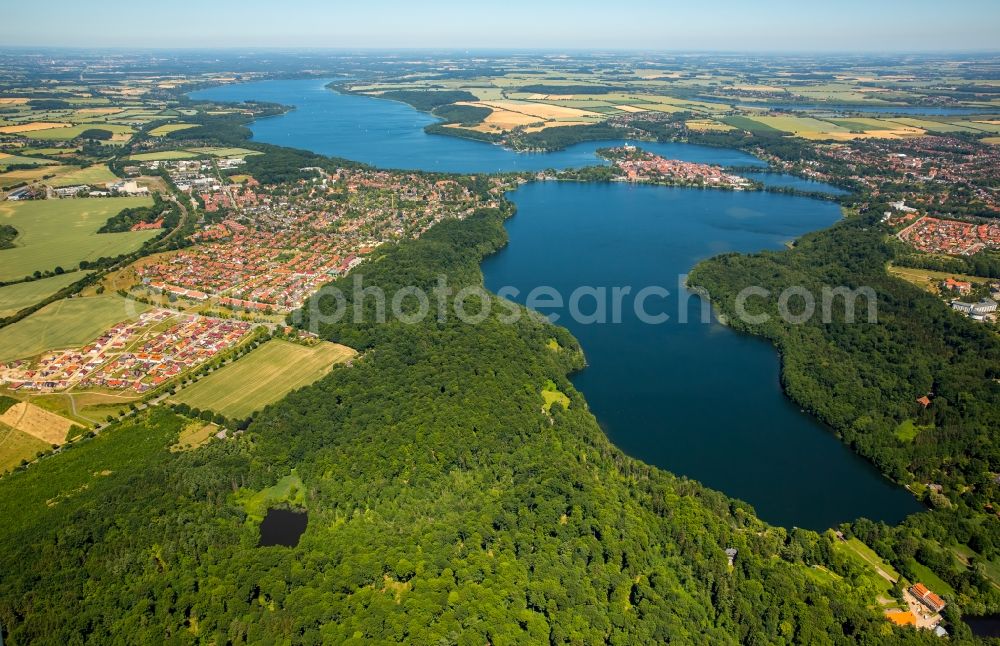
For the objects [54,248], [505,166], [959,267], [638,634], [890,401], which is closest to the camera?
[638,634]

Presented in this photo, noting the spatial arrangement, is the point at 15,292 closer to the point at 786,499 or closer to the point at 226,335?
the point at 226,335

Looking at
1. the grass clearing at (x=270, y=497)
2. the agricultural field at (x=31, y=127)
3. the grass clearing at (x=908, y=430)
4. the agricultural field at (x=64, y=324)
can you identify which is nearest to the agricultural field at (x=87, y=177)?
the agricultural field at (x=31, y=127)

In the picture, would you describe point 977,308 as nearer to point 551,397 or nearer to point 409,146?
point 551,397

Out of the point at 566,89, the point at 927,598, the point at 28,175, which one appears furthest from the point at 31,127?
the point at 927,598

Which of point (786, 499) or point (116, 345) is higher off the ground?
point (116, 345)

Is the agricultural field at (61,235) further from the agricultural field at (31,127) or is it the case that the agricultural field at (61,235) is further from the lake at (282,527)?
the agricultural field at (31,127)

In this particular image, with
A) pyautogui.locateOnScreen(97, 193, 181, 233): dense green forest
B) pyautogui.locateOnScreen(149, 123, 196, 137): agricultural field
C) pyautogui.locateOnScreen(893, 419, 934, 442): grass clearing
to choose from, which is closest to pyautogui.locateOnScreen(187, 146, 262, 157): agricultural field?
pyautogui.locateOnScreen(149, 123, 196, 137): agricultural field

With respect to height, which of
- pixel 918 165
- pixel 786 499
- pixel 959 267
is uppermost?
pixel 918 165

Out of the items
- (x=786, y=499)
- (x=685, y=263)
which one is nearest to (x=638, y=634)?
(x=786, y=499)
